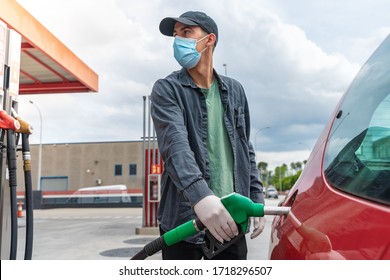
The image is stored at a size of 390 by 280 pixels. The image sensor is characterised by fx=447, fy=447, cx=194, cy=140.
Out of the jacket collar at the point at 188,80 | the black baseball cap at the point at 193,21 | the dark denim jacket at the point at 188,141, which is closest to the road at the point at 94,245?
the dark denim jacket at the point at 188,141

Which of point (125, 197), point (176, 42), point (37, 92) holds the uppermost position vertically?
point (37, 92)

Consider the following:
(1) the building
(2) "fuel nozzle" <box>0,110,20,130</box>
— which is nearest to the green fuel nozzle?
(2) "fuel nozzle" <box>0,110,20,130</box>

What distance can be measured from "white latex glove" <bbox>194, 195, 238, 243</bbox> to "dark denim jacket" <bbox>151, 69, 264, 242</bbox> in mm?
90

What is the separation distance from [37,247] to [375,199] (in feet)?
30.1

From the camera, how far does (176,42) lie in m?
2.09

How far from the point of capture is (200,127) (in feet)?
6.35

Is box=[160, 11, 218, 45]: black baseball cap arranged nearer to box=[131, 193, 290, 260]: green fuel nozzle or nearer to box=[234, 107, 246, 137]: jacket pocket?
box=[234, 107, 246, 137]: jacket pocket

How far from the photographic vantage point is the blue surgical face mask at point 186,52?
2039 millimetres

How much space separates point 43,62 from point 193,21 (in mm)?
8248

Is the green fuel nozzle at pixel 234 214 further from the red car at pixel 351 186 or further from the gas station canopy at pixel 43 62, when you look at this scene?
the gas station canopy at pixel 43 62

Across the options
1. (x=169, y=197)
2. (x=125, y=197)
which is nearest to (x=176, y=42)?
(x=169, y=197)

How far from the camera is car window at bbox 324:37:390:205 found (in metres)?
1.02
